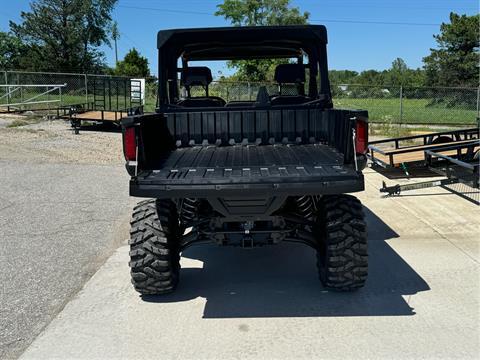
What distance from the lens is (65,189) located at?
28.3 feet

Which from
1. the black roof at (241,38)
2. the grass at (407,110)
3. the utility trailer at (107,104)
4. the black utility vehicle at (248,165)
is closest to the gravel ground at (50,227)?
the black utility vehicle at (248,165)

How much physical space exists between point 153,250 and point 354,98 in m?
23.6

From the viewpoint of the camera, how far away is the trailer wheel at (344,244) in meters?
3.99

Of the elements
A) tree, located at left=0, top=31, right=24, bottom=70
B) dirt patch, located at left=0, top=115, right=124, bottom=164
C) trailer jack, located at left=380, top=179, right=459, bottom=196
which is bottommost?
trailer jack, located at left=380, top=179, right=459, bottom=196

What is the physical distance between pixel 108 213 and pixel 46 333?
3.58 m

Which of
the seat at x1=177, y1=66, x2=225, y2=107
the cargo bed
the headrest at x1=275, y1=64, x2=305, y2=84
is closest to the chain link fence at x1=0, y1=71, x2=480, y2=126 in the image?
the seat at x1=177, y1=66, x2=225, y2=107

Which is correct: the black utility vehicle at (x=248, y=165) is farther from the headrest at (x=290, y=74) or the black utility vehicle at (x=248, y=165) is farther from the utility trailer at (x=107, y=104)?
the utility trailer at (x=107, y=104)

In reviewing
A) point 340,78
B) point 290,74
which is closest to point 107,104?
point 290,74

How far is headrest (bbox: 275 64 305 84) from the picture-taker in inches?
224

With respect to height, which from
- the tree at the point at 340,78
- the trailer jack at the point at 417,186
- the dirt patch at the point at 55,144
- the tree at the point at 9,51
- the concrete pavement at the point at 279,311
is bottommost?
the concrete pavement at the point at 279,311

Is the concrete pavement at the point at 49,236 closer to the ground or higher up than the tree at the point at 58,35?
closer to the ground

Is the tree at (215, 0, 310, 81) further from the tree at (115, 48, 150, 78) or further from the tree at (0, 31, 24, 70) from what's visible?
the tree at (0, 31, 24, 70)

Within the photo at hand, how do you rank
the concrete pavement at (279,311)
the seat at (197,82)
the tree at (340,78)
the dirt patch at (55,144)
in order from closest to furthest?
the concrete pavement at (279,311) → the seat at (197,82) → the dirt patch at (55,144) → the tree at (340,78)

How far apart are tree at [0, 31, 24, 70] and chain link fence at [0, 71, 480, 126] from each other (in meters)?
33.7
